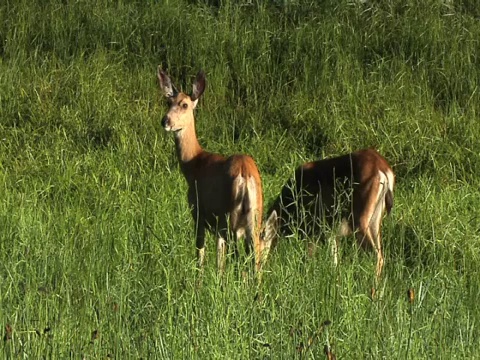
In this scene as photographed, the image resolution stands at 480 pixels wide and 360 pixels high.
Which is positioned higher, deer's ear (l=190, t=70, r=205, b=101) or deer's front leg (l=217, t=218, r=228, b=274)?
deer's ear (l=190, t=70, r=205, b=101)

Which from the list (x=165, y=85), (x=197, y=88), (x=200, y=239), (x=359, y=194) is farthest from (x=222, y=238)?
(x=165, y=85)

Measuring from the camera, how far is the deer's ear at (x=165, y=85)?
304 inches

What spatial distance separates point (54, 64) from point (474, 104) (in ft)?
11.7

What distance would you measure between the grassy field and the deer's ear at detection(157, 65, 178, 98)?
0.65 metres

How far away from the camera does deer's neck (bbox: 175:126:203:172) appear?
7.52m

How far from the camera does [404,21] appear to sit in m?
10.7

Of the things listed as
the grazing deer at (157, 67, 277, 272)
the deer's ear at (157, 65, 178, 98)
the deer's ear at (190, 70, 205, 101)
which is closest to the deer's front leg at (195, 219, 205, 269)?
the grazing deer at (157, 67, 277, 272)

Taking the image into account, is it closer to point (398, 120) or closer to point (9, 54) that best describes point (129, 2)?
point (9, 54)

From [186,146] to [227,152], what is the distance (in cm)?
157

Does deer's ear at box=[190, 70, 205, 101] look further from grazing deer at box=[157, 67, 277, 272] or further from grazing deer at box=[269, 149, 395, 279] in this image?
grazing deer at box=[269, 149, 395, 279]

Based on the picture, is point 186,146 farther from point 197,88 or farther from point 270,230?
point 270,230

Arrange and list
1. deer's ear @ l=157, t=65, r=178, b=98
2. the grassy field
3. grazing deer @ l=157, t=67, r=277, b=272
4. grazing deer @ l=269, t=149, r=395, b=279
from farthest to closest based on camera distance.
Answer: deer's ear @ l=157, t=65, r=178, b=98 < grazing deer @ l=269, t=149, r=395, b=279 < grazing deer @ l=157, t=67, r=277, b=272 < the grassy field

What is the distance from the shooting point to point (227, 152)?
359 inches

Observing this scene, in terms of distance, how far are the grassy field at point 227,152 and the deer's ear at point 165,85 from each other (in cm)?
65
